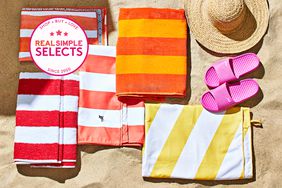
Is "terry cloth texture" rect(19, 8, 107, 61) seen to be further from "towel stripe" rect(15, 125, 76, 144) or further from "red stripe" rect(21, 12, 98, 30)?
"towel stripe" rect(15, 125, 76, 144)

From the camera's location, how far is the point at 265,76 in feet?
6.16

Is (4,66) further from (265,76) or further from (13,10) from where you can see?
(265,76)

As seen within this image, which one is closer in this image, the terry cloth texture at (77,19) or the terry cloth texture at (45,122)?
the terry cloth texture at (45,122)

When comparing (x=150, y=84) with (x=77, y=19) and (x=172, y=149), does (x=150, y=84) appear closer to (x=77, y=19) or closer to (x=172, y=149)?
(x=172, y=149)

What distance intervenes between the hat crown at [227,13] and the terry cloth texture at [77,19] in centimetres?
44

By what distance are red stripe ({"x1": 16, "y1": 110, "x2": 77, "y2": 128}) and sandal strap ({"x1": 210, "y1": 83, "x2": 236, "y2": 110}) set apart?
1.84 feet

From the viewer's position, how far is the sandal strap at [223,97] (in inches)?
70.6

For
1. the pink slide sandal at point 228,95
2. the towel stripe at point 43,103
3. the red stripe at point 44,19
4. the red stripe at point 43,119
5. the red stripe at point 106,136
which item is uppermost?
the red stripe at point 44,19

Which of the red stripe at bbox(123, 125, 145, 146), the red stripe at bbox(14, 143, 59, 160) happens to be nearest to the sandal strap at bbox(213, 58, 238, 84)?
the red stripe at bbox(123, 125, 145, 146)

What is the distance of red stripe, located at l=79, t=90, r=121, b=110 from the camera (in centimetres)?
181

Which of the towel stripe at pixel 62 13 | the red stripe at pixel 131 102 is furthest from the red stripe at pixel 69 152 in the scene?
the towel stripe at pixel 62 13

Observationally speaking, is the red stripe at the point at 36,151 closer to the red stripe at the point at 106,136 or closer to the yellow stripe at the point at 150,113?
the red stripe at the point at 106,136

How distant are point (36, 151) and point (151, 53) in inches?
22.9

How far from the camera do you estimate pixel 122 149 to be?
1.82 meters
